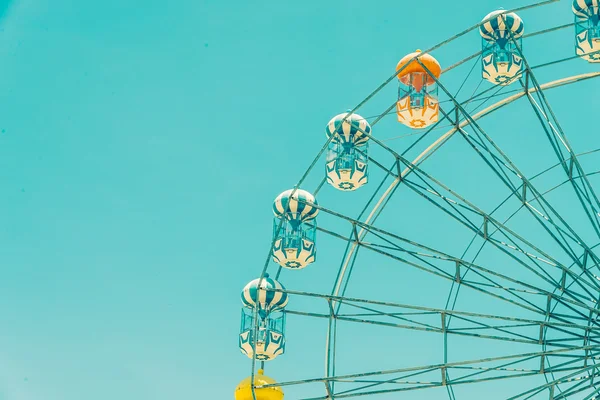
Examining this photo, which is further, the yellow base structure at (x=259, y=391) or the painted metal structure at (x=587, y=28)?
the painted metal structure at (x=587, y=28)

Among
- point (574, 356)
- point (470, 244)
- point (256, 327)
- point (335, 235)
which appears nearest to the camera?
point (574, 356)

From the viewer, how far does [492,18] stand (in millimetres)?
15242

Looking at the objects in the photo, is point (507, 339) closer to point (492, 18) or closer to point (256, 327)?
point (256, 327)

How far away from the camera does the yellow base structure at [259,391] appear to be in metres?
15.3

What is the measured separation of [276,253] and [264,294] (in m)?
0.73

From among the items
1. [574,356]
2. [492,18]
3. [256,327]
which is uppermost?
[492,18]

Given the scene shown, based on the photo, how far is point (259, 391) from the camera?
50.2ft

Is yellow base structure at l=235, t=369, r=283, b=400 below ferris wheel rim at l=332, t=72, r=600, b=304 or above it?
below

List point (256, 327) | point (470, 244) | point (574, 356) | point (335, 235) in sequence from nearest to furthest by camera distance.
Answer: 1. point (574, 356)
2. point (256, 327)
3. point (335, 235)
4. point (470, 244)

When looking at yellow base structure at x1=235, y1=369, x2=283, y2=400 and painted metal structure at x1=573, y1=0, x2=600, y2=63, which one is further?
painted metal structure at x1=573, y1=0, x2=600, y2=63

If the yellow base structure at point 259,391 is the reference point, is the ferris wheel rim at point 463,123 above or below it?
above

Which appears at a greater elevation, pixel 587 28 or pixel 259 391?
pixel 587 28

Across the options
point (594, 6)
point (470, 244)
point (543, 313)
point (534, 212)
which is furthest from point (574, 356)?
point (594, 6)

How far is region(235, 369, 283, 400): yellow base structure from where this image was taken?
50.2 ft
